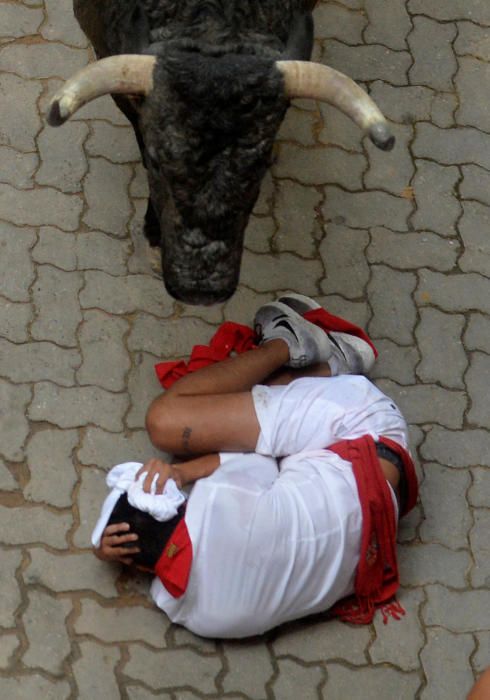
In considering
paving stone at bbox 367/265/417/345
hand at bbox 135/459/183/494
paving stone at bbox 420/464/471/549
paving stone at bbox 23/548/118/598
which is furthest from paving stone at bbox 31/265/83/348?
paving stone at bbox 420/464/471/549

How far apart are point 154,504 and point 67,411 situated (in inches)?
30.6

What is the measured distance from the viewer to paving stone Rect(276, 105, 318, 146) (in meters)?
5.64

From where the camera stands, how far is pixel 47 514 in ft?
15.2

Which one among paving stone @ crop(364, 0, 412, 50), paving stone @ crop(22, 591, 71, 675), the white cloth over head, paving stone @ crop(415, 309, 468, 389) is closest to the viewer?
the white cloth over head

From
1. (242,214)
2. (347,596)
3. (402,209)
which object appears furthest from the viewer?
(402,209)

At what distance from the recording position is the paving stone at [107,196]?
5309mm

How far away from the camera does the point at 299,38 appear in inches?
171

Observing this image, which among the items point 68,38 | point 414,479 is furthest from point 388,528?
point 68,38

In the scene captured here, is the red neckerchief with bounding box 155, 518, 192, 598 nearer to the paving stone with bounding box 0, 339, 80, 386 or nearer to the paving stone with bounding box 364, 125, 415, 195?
the paving stone with bounding box 0, 339, 80, 386

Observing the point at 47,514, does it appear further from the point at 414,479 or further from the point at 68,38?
the point at 68,38

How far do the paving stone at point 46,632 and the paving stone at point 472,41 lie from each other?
11.8ft

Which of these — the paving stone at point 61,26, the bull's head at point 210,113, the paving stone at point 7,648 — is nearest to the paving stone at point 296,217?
the bull's head at point 210,113

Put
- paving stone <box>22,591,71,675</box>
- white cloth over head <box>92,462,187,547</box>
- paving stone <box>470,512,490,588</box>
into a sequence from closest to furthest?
1. white cloth over head <box>92,462,187,547</box>
2. paving stone <box>22,591,71,675</box>
3. paving stone <box>470,512,490,588</box>

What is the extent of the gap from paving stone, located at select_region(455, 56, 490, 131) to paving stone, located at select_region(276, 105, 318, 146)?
80cm
